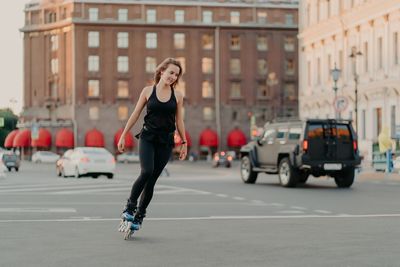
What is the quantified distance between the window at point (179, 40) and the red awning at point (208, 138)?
9.87 meters

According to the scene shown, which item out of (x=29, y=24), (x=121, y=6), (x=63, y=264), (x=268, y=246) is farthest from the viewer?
(x=29, y=24)

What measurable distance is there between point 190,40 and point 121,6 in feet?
28.0

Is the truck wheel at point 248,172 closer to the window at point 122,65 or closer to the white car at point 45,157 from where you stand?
the white car at point 45,157

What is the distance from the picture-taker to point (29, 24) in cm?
11556

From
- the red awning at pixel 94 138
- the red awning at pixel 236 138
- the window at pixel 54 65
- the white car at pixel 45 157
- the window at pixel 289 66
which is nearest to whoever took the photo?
the white car at pixel 45 157

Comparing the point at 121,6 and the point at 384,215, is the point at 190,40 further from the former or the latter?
the point at 384,215

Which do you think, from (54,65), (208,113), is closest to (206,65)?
(208,113)

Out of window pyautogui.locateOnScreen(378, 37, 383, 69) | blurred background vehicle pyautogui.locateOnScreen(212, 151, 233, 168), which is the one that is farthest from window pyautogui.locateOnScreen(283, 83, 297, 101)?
window pyautogui.locateOnScreen(378, 37, 383, 69)

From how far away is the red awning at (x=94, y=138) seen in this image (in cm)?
10716

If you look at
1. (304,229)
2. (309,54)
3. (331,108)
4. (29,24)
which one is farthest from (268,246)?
(29,24)

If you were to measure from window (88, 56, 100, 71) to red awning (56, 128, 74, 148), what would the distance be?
7.37 meters

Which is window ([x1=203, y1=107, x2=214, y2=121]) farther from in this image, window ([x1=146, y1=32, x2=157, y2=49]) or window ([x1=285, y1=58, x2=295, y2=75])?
window ([x1=285, y1=58, x2=295, y2=75])

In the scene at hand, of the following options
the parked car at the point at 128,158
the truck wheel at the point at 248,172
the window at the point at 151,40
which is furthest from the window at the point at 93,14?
the truck wheel at the point at 248,172

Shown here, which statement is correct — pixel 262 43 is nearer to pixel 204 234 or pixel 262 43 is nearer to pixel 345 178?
pixel 345 178
